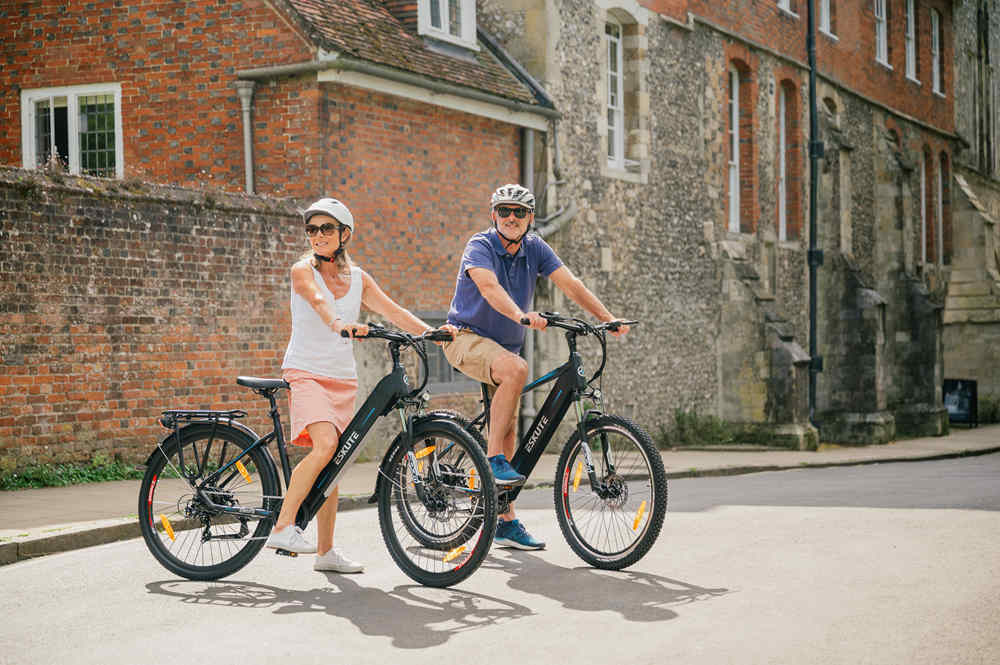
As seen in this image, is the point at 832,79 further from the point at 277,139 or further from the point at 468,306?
the point at 468,306

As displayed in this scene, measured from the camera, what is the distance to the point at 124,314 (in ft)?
40.0

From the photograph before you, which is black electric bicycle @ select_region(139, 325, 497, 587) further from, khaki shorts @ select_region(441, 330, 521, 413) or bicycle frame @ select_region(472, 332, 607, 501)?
bicycle frame @ select_region(472, 332, 607, 501)

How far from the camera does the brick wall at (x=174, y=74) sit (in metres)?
14.5

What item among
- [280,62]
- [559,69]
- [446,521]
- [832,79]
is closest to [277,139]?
[280,62]

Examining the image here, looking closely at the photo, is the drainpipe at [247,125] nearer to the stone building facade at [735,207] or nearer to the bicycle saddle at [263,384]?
the stone building facade at [735,207]

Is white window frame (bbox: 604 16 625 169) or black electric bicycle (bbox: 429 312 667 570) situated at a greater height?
white window frame (bbox: 604 16 625 169)

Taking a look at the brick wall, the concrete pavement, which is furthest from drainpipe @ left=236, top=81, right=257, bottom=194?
the concrete pavement

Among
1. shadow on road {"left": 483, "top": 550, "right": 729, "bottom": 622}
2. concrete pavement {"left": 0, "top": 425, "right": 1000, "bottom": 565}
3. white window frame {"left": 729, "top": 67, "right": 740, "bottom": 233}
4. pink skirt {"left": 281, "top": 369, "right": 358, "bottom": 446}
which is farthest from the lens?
white window frame {"left": 729, "top": 67, "right": 740, "bottom": 233}

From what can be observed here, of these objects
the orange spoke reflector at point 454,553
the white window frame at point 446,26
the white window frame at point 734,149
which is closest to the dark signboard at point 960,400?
the white window frame at point 734,149

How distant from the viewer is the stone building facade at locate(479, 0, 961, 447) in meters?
18.6

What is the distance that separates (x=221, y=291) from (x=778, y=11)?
15.5m

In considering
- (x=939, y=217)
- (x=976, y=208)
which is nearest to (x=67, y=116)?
(x=939, y=217)

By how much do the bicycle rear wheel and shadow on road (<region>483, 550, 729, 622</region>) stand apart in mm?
1423

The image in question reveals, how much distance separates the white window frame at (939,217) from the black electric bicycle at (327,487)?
30290 mm
